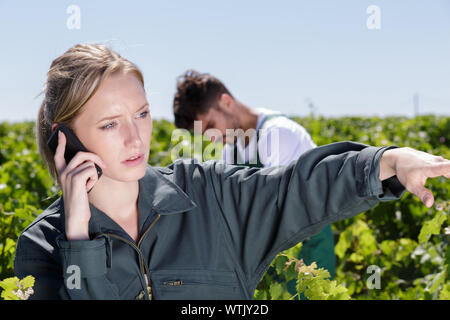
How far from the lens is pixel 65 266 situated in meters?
1.52

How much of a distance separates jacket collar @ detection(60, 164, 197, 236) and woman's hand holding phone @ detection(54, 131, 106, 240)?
0.42ft

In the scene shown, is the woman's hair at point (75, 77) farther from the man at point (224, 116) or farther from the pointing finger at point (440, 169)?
the man at point (224, 116)

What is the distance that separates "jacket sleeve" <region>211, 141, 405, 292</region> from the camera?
4.99ft

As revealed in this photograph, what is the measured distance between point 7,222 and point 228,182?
1.82 m

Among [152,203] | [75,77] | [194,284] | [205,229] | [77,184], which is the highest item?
[75,77]

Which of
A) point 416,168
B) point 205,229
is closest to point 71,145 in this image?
point 205,229

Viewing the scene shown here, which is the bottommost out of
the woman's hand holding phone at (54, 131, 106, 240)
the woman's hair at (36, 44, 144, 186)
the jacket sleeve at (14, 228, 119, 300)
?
the jacket sleeve at (14, 228, 119, 300)

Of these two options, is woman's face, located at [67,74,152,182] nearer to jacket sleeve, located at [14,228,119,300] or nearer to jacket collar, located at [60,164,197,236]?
jacket collar, located at [60,164,197,236]

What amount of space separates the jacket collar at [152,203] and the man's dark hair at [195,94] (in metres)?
2.23

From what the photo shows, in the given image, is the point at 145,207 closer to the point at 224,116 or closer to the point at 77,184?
the point at 77,184

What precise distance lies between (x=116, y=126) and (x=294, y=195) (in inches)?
27.1

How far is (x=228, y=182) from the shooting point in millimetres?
1840

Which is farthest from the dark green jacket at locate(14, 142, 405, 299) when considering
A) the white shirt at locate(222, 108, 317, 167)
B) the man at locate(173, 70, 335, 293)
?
the man at locate(173, 70, 335, 293)
